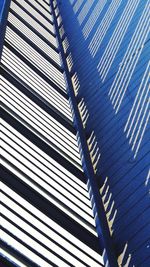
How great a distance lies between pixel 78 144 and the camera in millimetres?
5699

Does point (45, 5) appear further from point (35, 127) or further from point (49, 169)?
point (49, 169)

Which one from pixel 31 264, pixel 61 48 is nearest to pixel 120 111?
pixel 31 264

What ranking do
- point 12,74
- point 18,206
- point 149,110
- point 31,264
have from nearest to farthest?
point 31,264 < point 18,206 < point 149,110 < point 12,74

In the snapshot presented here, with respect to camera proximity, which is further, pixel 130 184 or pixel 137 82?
pixel 137 82

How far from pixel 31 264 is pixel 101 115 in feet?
11.2

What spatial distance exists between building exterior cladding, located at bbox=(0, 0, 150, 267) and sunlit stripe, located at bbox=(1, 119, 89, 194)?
0.6 inches

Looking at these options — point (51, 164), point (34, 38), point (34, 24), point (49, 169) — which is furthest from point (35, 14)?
point (49, 169)

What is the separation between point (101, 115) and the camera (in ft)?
20.0

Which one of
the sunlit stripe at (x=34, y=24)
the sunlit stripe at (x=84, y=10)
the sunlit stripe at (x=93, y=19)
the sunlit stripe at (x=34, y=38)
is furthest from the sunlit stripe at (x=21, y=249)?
the sunlit stripe at (x=84, y=10)

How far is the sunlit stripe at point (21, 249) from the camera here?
2991 mm

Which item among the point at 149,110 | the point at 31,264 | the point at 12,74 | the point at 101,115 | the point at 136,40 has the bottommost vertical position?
the point at 31,264

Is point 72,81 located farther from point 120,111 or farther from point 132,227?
point 132,227

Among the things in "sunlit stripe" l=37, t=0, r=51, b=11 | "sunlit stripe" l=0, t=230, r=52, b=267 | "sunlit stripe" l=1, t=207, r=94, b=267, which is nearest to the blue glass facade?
"sunlit stripe" l=1, t=207, r=94, b=267

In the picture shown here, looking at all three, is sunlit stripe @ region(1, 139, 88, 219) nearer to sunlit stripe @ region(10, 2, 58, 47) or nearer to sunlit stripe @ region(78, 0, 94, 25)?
sunlit stripe @ region(10, 2, 58, 47)
